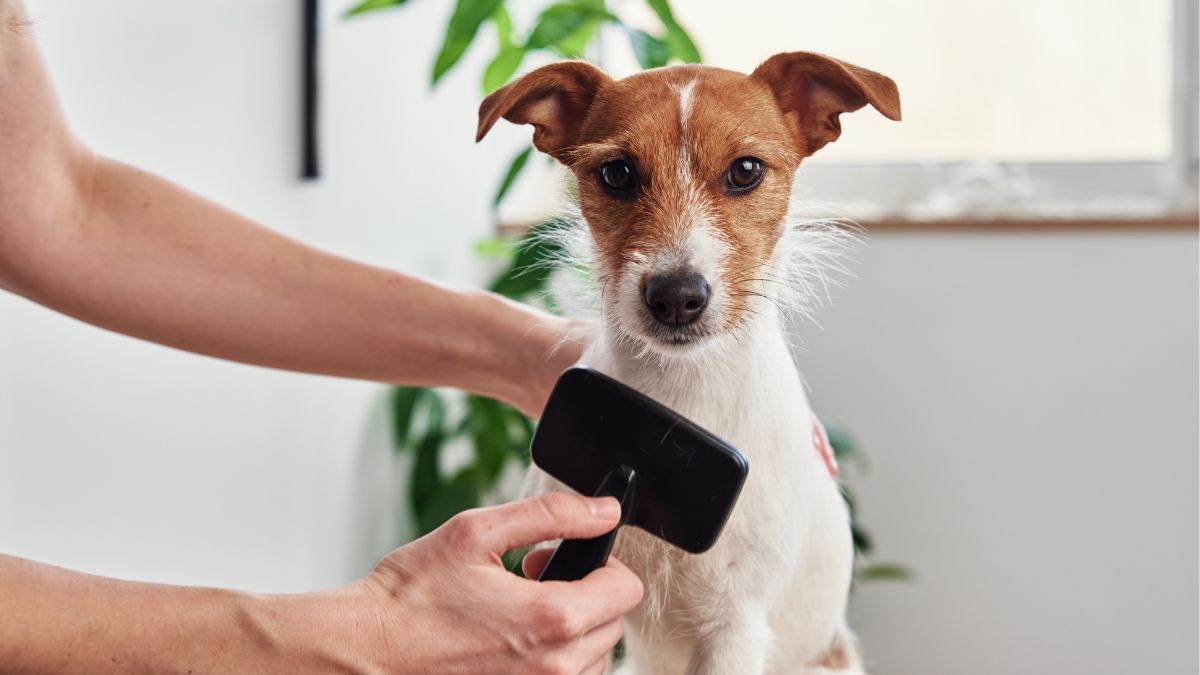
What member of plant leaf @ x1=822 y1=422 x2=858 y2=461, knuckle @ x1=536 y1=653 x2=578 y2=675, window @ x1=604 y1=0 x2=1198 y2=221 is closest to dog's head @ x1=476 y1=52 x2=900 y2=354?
knuckle @ x1=536 y1=653 x2=578 y2=675

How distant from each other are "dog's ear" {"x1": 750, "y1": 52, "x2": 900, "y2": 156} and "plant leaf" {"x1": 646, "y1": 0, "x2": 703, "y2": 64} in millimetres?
434

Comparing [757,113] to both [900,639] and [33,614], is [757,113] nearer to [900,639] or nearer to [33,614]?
[33,614]

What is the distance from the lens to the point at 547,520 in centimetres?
68

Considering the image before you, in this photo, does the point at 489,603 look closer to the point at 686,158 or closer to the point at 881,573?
the point at 686,158

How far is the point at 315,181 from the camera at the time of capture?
1.73 meters

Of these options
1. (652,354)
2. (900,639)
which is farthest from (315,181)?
(900,639)

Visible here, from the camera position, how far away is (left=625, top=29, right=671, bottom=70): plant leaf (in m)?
1.34

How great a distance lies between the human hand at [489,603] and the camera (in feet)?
2.23

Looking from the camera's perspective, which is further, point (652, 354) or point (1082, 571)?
point (1082, 571)

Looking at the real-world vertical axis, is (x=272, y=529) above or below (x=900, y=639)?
above

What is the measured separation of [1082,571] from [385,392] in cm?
145

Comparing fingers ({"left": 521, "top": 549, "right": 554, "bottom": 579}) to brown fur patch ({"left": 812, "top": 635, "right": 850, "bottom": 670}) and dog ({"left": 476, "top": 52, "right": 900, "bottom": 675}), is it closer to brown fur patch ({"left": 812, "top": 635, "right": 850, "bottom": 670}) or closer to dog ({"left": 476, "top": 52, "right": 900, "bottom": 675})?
dog ({"left": 476, "top": 52, "right": 900, "bottom": 675})

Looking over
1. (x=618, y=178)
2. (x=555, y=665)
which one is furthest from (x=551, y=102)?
(x=555, y=665)

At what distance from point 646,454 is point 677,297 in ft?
0.40
